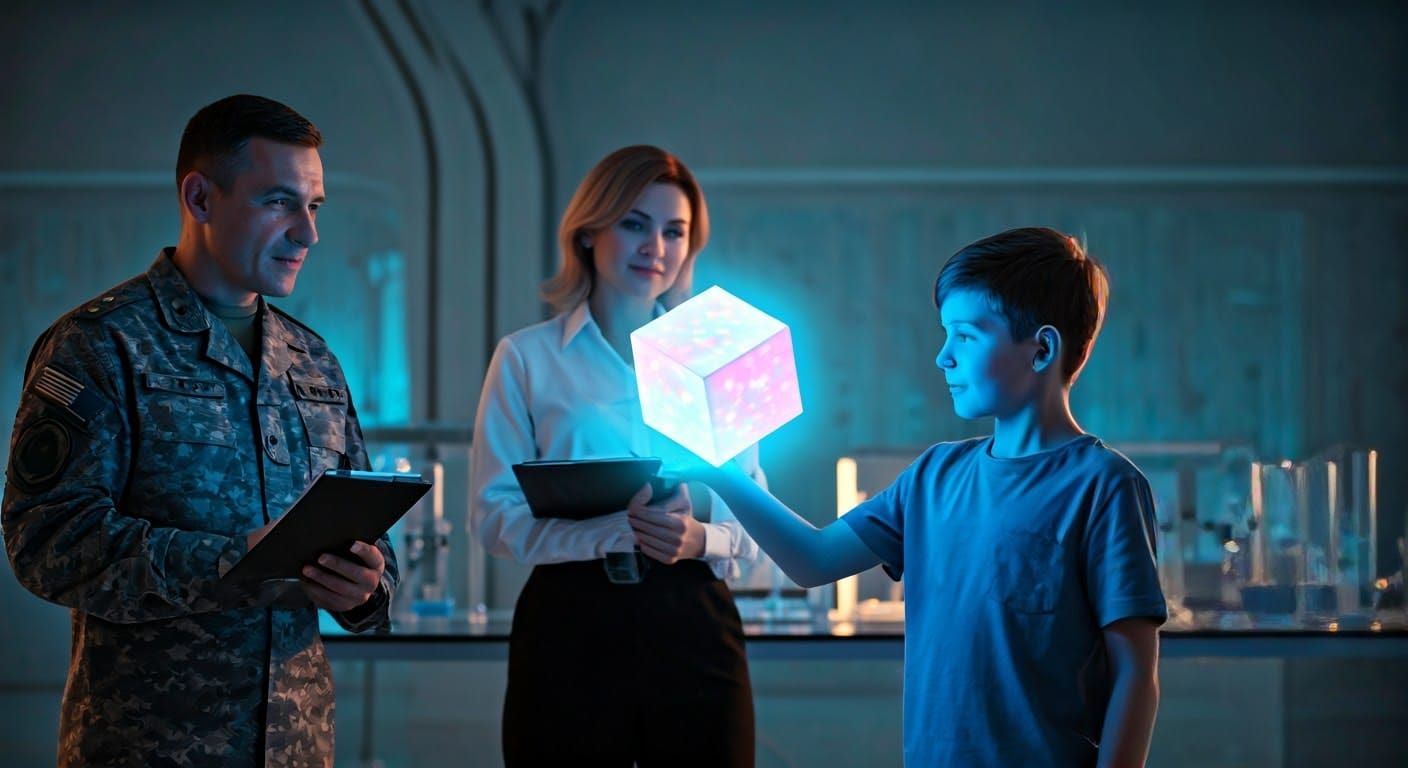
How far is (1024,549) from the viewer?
67.5 inches

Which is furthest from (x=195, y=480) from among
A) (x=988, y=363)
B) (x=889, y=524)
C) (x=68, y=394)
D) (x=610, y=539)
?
(x=988, y=363)

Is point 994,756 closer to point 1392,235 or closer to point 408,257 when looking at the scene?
point 408,257

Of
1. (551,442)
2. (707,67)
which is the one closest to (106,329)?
(551,442)

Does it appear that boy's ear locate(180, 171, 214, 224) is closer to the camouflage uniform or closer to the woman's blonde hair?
the camouflage uniform

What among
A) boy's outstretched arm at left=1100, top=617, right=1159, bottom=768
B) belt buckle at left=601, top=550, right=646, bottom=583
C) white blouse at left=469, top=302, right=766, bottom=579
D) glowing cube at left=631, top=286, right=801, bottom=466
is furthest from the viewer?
white blouse at left=469, top=302, right=766, bottom=579

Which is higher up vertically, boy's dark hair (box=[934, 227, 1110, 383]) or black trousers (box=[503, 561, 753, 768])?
boy's dark hair (box=[934, 227, 1110, 383])

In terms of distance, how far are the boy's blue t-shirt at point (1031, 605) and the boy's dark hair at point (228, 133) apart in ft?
3.51

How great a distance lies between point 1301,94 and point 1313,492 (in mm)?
2926

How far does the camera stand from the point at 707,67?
607 centimetres

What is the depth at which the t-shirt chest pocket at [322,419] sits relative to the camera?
6.60ft

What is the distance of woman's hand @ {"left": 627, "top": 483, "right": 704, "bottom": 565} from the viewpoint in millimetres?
2354

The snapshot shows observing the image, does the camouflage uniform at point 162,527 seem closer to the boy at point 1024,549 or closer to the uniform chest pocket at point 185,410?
the uniform chest pocket at point 185,410

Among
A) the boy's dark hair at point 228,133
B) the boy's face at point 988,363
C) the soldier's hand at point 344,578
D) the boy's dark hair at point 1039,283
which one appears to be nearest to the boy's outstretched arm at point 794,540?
the boy's face at point 988,363

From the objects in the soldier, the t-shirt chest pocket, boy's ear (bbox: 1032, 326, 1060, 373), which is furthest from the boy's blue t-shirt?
the t-shirt chest pocket
